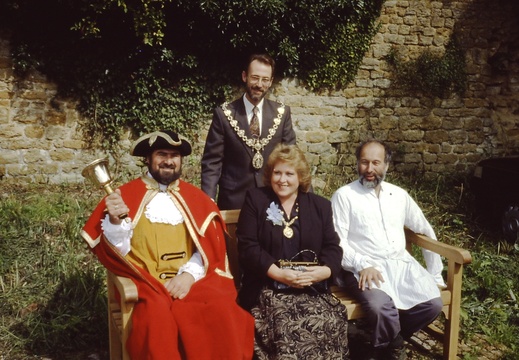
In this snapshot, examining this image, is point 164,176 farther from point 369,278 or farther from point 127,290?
point 369,278

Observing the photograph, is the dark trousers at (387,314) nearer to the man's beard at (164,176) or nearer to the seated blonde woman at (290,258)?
the seated blonde woman at (290,258)

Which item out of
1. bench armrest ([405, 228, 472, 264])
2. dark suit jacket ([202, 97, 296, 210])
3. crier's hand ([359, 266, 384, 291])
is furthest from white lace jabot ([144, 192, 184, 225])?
bench armrest ([405, 228, 472, 264])

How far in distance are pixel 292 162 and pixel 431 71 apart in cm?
666

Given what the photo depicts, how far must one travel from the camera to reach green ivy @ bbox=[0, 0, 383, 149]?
7.51m

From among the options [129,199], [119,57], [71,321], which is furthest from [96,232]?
[119,57]

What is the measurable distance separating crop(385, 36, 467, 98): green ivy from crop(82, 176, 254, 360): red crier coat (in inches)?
262

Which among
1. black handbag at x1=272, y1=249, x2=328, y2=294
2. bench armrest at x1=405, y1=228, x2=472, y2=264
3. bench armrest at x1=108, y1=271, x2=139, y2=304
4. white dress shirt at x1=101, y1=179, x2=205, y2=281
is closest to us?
bench armrest at x1=108, y1=271, x2=139, y2=304

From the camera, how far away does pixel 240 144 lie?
4074 millimetres

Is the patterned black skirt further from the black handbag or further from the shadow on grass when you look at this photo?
the shadow on grass

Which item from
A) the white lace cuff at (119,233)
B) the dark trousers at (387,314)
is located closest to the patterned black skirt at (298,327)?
the dark trousers at (387,314)

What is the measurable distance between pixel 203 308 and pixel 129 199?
90cm

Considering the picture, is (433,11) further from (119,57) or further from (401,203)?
(401,203)

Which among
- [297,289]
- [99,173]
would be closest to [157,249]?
[99,173]

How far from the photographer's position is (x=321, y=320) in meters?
3.30
